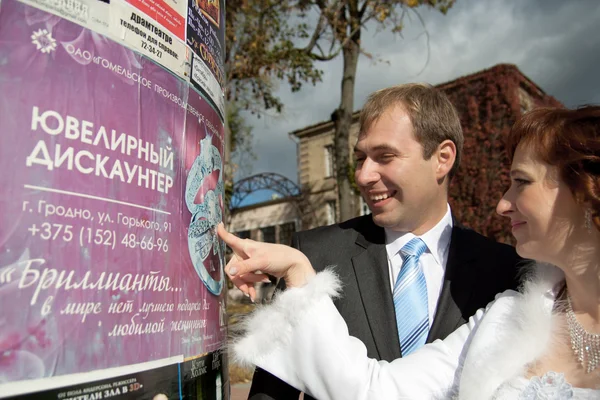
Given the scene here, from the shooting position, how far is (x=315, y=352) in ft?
5.39

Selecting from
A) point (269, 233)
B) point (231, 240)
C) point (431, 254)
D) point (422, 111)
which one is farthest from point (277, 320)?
point (269, 233)

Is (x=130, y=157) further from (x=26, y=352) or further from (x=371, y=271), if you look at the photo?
(x=371, y=271)

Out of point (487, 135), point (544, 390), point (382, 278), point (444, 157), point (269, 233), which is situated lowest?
point (544, 390)

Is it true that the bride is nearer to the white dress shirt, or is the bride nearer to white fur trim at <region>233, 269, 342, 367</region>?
white fur trim at <region>233, 269, 342, 367</region>

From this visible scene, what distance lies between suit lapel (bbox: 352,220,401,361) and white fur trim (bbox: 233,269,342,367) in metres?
0.45

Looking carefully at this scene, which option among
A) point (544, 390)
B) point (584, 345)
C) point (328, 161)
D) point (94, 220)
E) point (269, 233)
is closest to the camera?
point (94, 220)

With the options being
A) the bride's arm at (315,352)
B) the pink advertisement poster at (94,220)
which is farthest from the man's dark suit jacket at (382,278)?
the pink advertisement poster at (94,220)

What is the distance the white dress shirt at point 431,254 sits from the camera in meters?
2.22

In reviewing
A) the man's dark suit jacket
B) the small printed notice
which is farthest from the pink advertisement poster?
the man's dark suit jacket

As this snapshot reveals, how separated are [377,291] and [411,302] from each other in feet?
0.50

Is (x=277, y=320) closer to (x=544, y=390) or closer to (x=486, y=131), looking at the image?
(x=544, y=390)

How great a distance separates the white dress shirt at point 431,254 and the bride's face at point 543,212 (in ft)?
1.75

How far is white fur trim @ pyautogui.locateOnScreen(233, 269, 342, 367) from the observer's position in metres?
1.64

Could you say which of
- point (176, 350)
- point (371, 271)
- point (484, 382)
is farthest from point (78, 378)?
point (371, 271)
